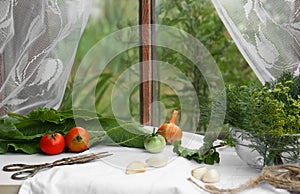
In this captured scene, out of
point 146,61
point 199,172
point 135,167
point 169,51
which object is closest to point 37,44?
point 146,61

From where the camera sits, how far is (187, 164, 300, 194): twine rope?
1249mm

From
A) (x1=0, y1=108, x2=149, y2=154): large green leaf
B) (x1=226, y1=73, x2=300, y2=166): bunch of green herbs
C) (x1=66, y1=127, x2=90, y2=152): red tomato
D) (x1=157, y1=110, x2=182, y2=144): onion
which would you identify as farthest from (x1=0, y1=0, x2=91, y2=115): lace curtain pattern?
(x1=226, y1=73, x2=300, y2=166): bunch of green herbs

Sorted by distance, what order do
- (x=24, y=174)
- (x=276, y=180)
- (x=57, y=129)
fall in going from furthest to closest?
(x=57, y=129)
(x=24, y=174)
(x=276, y=180)

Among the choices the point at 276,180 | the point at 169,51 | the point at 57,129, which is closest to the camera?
the point at 276,180

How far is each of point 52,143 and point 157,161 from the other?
30 cm

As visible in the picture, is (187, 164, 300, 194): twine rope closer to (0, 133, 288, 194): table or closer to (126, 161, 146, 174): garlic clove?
(0, 133, 288, 194): table

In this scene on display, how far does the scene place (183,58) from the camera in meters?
2.40

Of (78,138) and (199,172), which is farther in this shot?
(78,138)

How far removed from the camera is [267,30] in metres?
1.55

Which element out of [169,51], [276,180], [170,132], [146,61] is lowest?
[276,180]

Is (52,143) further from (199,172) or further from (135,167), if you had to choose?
Result: (199,172)

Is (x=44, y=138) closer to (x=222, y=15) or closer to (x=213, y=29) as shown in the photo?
(x=222, y=15)

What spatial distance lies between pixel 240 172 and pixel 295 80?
10.7 inches

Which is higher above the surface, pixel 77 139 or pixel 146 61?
pixel 146 61
